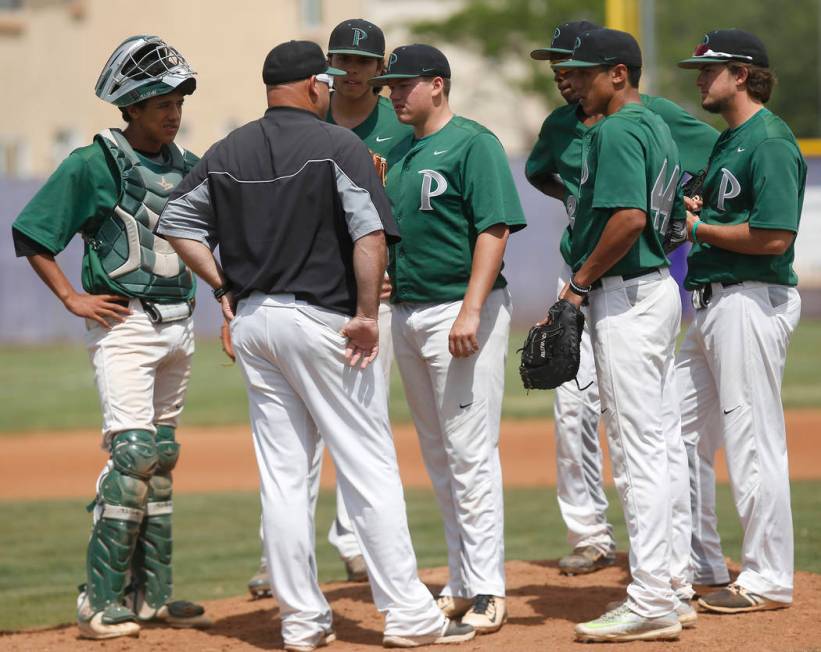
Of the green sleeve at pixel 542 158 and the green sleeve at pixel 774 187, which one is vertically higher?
the green sleeve at pixel 542 158

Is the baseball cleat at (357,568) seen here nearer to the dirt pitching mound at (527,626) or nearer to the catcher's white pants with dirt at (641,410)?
the dirt pitching mound at (527,626)

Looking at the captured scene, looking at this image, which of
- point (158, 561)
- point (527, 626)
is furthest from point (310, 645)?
point (158, 561)

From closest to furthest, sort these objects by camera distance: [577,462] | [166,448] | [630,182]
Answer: [630,182] → [166,448] → [577,462]

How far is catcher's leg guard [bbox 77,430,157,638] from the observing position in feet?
18.4

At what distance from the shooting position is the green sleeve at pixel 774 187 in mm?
5367

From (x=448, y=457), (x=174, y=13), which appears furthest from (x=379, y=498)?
(x=174, y=13)

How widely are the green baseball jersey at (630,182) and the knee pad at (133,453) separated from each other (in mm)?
2052

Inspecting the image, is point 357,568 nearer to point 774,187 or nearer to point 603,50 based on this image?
point 774,187

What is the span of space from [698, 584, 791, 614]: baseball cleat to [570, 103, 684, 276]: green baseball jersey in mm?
1513

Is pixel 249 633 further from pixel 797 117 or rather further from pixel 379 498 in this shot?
pixel 797 117

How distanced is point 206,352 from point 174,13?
10.1m

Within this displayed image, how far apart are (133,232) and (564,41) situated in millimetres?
2301

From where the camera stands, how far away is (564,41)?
20.6ft

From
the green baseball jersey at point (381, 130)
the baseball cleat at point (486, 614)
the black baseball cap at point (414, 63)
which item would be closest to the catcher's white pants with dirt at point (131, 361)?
the green baseball jersey at point (381, 130)
